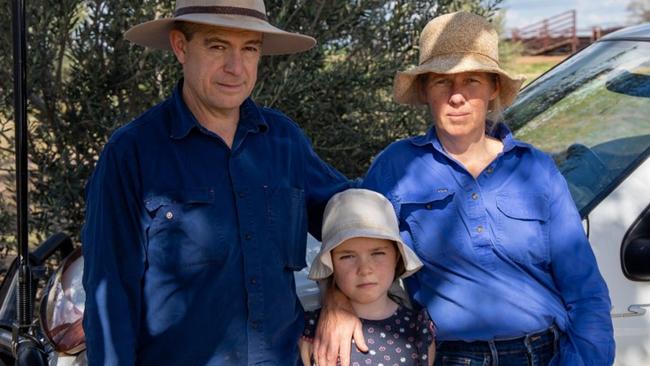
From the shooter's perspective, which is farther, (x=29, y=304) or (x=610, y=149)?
(x=610, y=149)

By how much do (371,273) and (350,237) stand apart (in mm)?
140

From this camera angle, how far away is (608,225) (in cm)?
314

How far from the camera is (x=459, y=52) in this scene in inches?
109

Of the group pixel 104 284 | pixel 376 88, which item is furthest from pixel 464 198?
pixel 376 88

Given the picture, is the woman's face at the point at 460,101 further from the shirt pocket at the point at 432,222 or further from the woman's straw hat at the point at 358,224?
the woman's straw hat at the point at 358,224

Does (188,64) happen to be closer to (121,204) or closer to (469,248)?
(121,204)

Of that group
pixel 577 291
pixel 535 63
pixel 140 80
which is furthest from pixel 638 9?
pixel 577 291

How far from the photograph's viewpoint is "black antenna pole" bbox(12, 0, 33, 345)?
2.96m

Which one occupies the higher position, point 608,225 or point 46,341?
point 608,225

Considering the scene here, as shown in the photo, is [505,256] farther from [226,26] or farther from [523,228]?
[226,26]

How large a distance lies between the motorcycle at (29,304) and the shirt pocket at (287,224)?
2.60 ft

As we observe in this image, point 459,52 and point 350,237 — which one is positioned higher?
point 459,52

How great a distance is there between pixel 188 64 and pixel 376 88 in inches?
128

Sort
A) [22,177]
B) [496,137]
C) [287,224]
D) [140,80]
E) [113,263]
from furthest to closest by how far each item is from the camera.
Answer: [140,80]
[22,177]
[496,137]
[287,224]
[113,263]
